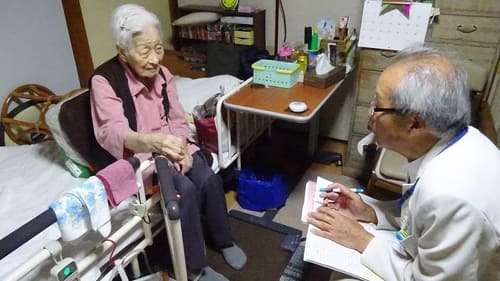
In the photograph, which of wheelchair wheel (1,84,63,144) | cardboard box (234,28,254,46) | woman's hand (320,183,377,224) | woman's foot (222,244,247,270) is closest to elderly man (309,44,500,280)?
woman's hand (320,183,377,224)

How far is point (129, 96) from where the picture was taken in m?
1.62

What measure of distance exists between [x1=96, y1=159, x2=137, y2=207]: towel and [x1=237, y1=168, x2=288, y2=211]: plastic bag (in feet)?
3.45

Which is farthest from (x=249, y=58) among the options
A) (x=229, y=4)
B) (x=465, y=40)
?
(x=465, y=40)

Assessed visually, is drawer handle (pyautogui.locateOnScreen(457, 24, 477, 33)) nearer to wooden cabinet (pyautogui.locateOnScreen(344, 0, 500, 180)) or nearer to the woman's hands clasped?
wooden cabinet (pyautogui.locateOnScreen(344, 0, 500, 180))

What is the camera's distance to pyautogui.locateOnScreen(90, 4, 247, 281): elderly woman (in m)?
1.52

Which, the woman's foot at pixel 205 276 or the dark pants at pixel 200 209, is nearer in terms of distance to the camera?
the dark pants at pixel 200 209

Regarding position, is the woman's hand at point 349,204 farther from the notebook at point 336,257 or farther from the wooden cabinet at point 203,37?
the wooden cabinet at point 203,37

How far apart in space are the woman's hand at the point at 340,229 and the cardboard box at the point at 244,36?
1.82 m

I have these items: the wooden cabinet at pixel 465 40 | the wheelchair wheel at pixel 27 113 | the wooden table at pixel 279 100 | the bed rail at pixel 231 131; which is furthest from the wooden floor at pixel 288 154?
the wheelchair wheel at pixel 27 113

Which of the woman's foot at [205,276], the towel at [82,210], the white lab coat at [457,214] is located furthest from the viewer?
the woman's foot at [205,276]

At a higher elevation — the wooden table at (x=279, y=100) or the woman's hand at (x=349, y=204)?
the wooden table at (x=279, y=100)

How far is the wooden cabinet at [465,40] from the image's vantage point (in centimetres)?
191

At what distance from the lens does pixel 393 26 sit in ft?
6.79

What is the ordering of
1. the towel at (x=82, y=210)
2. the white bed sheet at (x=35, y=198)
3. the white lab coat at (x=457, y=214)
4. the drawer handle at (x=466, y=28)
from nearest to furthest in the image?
1. the white lab coat at (x=457, y=214)
2. the towel at (x=82, y=210)
3. the white bed sheet at (x=35, y=198)
4. the drawer handle at (x=466, y=28)
